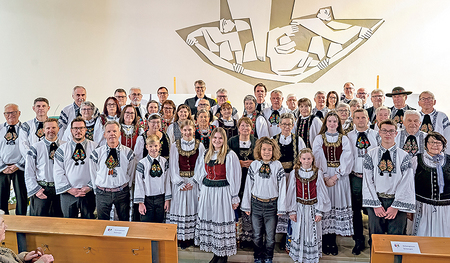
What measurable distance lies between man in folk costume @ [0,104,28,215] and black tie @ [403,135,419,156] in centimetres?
481

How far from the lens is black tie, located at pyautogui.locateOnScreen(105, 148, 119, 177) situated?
318cm

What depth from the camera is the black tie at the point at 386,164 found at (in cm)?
296

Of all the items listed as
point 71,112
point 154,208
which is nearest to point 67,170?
point 154,208

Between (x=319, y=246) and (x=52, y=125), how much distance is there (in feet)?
10.6

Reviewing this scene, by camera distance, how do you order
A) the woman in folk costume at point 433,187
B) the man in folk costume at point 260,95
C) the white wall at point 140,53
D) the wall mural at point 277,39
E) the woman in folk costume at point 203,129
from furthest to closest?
the wall mural at point 277,39 → the white wall at point 140,53 → the man in folk costume at point 260,95 → the woman in folk costume at point 203,129 → the woman in folk costume at point 433,187

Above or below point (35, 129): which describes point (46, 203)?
below

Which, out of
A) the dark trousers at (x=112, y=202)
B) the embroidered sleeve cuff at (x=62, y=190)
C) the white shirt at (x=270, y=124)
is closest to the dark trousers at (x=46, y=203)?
the embroidered sleeve cuff at (x=62, y=190)

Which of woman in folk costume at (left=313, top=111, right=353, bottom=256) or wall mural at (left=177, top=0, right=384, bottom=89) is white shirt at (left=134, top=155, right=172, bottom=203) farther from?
wall mural at (left=177, top=0, right=384, bottom=89)

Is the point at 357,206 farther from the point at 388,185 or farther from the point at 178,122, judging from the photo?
the point at 178,122

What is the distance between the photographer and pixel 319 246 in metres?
3.21

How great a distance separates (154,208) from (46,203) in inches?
50.0

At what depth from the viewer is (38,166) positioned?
135 inches

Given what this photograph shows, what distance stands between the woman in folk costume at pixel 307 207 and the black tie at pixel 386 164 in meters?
0.59

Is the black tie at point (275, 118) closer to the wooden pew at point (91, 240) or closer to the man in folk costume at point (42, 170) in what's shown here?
the wooden pew at point (91, 240)
